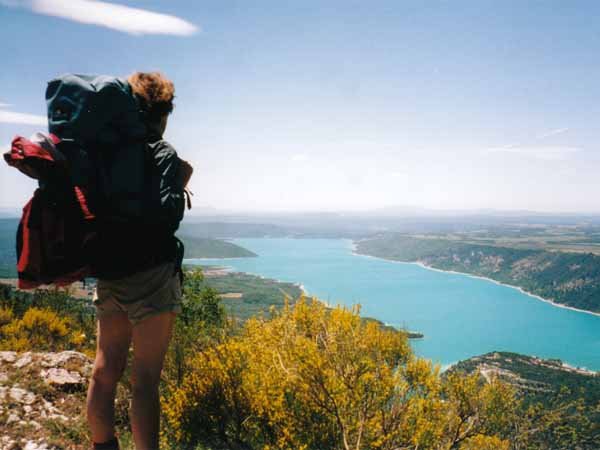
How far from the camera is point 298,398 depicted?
334cm

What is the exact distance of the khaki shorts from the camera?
170 cm

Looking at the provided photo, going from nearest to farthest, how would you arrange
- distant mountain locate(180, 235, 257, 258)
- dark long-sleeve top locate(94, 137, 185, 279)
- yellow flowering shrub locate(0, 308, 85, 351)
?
dark long-sleeve top locate(94, 137, 185, 279) < yellow flowering shrub locate(0, 308, 85, 351) < distant mountain locate(180, 235, 257, 258)

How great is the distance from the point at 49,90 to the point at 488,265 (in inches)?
5933

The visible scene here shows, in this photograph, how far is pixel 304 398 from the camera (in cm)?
334

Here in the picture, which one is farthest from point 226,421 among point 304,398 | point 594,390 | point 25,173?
point 594,390

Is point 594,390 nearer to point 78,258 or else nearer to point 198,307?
point 198,307

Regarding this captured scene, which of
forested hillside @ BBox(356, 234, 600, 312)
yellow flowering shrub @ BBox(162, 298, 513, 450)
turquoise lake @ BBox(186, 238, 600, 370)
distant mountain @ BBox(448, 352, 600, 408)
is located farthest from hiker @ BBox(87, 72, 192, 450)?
forested hillside @ BBox(356, 234, 600, 312)

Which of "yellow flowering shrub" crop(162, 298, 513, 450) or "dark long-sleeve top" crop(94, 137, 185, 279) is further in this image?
"yellow flowering shrub" crop(162, 298, 513, 450)

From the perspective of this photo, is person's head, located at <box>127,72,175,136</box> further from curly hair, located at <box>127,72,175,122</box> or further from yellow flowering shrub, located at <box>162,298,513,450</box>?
yellow flowering shrub, located at <box>162,298,513,450</box>

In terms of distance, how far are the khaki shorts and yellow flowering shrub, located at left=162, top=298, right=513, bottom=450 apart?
1.75 metres

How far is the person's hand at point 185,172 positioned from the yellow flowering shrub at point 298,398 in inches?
79.9

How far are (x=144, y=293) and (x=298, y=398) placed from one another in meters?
2.08

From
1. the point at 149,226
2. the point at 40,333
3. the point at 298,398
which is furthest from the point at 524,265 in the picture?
the point at 149,226

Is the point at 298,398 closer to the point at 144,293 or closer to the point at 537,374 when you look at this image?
the point at 144,293
